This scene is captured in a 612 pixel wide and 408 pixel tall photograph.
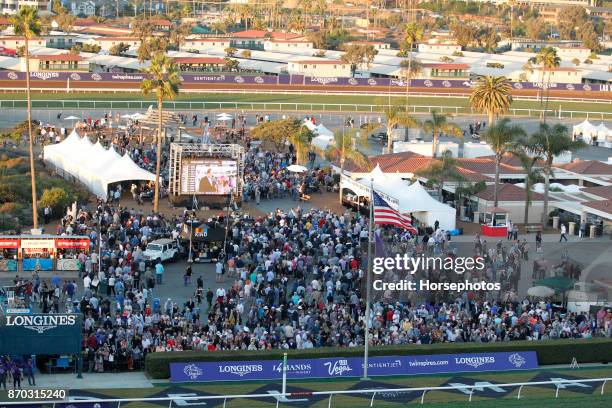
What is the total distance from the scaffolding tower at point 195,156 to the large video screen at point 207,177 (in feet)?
0.72

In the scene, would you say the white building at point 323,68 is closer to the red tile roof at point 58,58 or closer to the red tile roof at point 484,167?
the red tile roof at point 58,58

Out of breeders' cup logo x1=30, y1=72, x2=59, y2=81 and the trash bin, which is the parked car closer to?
the trash bin

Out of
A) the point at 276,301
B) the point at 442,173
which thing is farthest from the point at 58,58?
the point at 276,301

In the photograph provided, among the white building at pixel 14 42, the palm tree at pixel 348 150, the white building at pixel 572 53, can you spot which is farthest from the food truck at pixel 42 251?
the white building at pixel 572 53

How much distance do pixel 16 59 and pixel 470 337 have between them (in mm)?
76017

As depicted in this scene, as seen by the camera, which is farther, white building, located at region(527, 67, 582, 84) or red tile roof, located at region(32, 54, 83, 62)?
white building, located at region(527, 67, 582, 84)

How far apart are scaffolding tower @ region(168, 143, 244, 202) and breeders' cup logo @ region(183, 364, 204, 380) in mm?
21784

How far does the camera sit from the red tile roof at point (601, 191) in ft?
165

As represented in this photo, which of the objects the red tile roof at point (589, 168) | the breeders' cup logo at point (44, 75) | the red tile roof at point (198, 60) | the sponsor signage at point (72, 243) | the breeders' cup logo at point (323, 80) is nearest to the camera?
the sponsor signage at point (72, 243)

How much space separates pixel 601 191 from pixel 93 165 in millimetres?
20950

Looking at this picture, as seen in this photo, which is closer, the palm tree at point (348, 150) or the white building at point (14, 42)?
the palm tree at point (348, 150)

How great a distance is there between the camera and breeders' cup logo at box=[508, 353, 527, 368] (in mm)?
31672

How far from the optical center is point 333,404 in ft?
91.1

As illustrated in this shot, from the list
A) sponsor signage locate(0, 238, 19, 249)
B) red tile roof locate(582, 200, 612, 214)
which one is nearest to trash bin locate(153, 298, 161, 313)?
sponsor signage locate(0, 238, 19, 249)
